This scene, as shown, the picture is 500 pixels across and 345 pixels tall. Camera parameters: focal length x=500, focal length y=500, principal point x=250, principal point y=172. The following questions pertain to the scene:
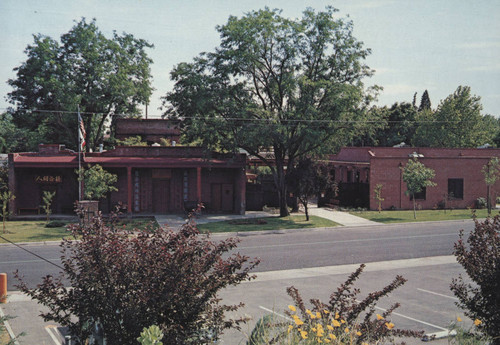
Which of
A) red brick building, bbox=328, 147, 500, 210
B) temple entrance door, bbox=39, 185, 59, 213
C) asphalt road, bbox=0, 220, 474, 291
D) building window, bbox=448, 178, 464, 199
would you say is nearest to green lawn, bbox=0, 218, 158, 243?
asphalt road, bbox=0, 220, 474, 291

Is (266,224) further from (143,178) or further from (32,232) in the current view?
(32,232)

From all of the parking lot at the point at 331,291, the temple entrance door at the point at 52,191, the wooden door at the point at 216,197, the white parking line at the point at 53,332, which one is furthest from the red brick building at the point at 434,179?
the white parking line at the point at 53,332

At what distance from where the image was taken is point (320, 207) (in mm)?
40156

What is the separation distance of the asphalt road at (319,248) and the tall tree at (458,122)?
38606 mm

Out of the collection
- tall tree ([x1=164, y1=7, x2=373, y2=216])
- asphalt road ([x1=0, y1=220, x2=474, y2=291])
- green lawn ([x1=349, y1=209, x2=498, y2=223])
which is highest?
tall tree ([x1=164, y1=7, x2=373, y2=216])

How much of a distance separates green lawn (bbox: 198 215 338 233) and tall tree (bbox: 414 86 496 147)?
37954 mm

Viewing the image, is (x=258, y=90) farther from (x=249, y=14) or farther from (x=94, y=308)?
(x=94, y=308)

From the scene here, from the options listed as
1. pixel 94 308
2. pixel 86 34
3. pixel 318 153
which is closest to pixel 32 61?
pixel 86 34

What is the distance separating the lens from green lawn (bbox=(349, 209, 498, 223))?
33344 mm

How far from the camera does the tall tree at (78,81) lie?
45312 millimetres

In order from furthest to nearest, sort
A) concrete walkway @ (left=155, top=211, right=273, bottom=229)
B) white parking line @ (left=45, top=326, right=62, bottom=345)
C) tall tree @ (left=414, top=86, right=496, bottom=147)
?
tall tree @ (left=414, top=86, right=496, bottom=147) < concrete walkway @ (left=155, top=211, right=273, bottom=229) < white parking line @ (left=45, top=326, right=62, bottom=345)

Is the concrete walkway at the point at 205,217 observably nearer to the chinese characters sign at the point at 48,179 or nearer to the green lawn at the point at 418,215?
the green lawn at the point at 418,215

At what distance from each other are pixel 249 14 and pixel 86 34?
21520 millimetres

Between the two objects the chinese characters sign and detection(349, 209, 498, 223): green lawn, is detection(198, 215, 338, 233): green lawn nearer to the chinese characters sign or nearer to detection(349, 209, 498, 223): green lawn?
detection(349, 209, 498, 223): green lawn
